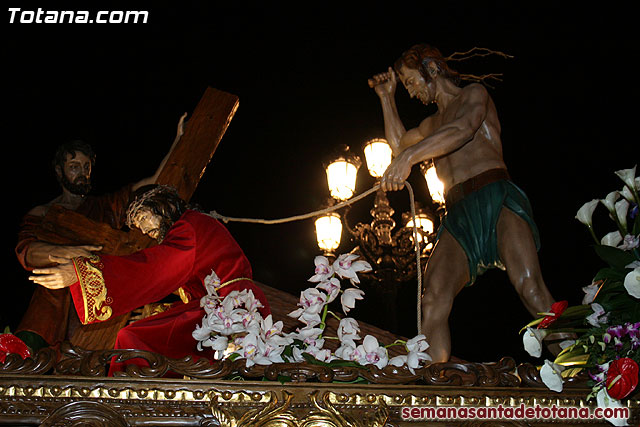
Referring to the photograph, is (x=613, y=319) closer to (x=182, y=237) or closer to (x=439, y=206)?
(x=182, y=237)

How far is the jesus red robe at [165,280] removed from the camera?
3104mm

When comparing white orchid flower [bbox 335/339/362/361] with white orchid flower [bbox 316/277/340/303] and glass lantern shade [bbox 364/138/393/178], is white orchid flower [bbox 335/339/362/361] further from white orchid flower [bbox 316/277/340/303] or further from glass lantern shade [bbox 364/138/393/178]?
glass lantern shade [bbox 364/138/393/178]

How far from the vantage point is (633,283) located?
223 cm

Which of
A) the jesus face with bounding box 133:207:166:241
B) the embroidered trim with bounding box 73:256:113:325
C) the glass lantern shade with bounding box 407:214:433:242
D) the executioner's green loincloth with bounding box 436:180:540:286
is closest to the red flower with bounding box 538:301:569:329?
the executioner's green loincloth with bounding box 436:180:540:286

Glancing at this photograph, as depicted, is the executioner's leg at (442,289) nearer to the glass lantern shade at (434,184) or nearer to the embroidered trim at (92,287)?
the embroidered trim at (92,287)

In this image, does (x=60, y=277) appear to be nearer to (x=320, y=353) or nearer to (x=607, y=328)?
(x=320, y=353)

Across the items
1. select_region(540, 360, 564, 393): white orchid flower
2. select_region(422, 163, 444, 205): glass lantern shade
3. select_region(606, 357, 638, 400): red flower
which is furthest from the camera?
select_region(422, 163, 444, 205): glass lantern shade

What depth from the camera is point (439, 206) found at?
6.30 meters

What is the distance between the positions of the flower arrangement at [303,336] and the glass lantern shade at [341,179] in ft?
12.2

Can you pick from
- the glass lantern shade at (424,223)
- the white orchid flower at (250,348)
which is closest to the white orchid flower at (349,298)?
the white orchid flower at (250,348)

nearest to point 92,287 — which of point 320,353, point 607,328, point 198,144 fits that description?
point 320,353

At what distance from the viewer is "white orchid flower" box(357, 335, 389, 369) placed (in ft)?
7.71

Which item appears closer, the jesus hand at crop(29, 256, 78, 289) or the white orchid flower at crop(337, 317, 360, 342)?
the white orchid flower at crop(337, 317, 360, 342)

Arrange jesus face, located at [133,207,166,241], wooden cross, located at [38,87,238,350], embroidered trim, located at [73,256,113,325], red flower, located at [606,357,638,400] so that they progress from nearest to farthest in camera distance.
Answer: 1. red flower, located at [606,357,638,400]
2. embroidered trim, located at [73,256,113,325]
3. jesus face, located at [133,207,166,241]
4. wooden cross, located at [38,87,238,350]
